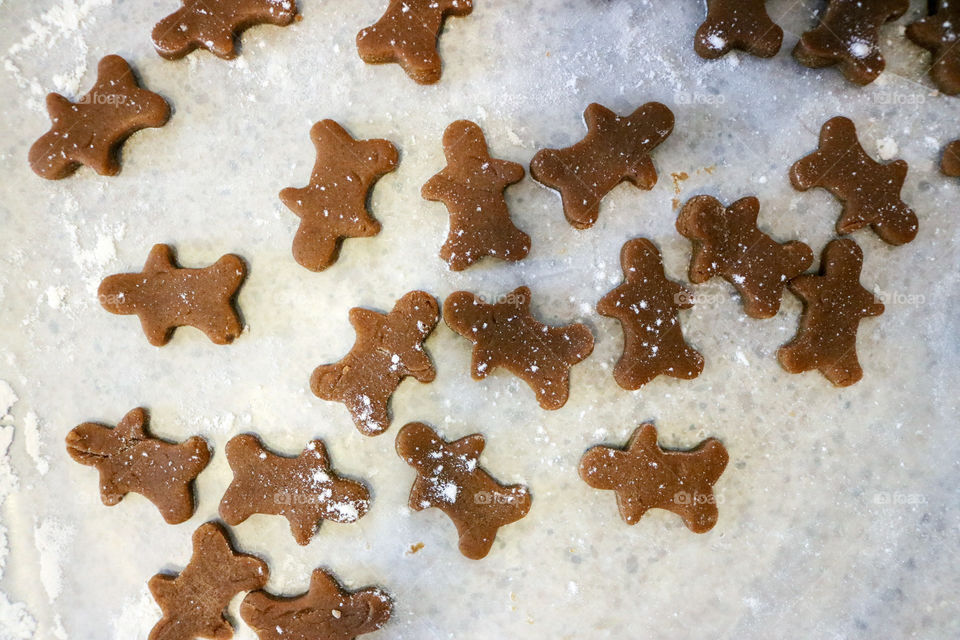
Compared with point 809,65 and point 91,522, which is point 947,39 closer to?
point 809,65

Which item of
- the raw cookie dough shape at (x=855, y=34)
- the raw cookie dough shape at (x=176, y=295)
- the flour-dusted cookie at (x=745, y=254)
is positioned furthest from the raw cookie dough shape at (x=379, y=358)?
the raw cookie dough shape at (x=855, y=34)

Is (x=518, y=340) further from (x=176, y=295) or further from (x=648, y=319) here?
(x=176, y=295)

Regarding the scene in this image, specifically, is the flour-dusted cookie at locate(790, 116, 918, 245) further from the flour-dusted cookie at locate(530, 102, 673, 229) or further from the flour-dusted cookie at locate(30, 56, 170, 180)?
the flour-dusted cookie at locate(30, 56, 170, 180)

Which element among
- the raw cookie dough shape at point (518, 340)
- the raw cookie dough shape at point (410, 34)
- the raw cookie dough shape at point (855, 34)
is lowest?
the raw cookie dough shape at point (518, 340)

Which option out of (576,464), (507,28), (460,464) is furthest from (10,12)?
(576,464)

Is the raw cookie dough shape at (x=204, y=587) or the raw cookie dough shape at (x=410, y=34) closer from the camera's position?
the raw cookie dough shape at (x=410, y=34)

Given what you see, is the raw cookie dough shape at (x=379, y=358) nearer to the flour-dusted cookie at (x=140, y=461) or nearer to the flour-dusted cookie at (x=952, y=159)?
the flour-dusted cookie at (x=140, y=461)

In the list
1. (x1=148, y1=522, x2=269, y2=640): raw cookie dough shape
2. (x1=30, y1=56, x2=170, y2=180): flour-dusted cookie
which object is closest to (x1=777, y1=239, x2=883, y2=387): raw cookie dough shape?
(x1=148, y1=522, x2=269, y2=640): raw cookie dough shape
